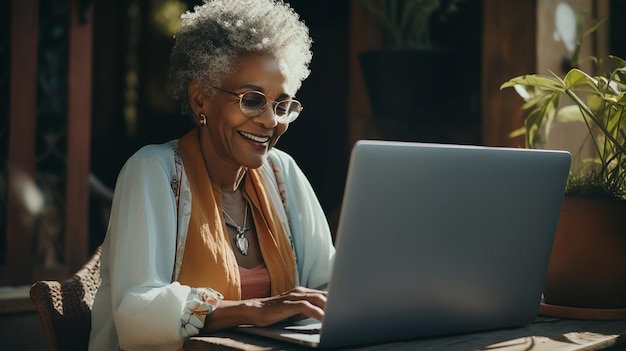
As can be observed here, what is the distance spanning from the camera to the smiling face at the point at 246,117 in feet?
5.85

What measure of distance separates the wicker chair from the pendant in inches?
14.0

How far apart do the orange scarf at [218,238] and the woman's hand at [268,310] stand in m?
0.24

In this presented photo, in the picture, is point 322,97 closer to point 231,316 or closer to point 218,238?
point 218,238

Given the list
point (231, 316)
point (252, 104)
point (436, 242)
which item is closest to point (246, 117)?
point (252, 104)

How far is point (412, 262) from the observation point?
1280 millimetres

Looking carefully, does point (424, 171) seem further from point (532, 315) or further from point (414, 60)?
point (414, 60)

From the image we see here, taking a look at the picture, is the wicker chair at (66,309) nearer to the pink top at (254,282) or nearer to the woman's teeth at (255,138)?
the pink top at (254,282)

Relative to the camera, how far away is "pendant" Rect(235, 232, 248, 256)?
6.08 ft

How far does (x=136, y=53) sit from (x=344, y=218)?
645 centimetres

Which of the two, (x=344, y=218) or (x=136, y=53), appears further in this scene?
(x=136, y=53)

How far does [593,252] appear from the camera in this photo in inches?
65.1

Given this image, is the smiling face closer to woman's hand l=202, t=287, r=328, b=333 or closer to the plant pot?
woman's hand l=202, t=287, r=328, b=333

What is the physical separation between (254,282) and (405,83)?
171cm

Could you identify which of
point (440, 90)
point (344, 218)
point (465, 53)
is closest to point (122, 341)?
point (344, 218)
